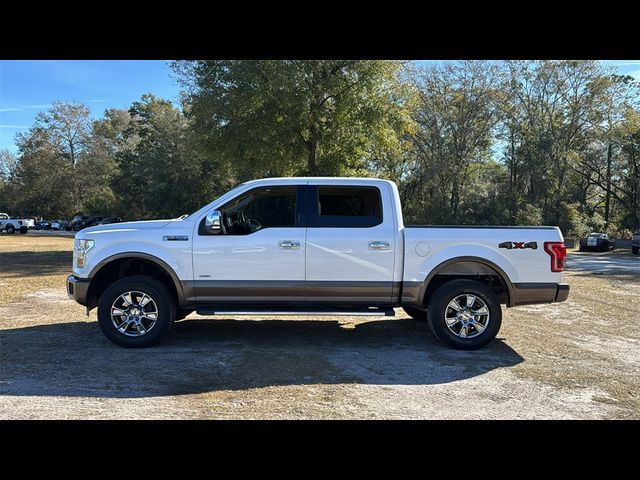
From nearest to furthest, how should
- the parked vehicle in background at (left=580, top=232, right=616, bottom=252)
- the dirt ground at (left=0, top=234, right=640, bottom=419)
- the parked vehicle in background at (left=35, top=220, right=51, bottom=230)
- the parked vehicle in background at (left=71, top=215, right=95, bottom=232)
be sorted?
the dirt ground at (left=0, top=234, right=640, bottom=419), the parked vehicle in background at (left=580, top=232, right=616, bottom=252), the parked vehicle in background at (left=71, top=215, right=95, bottom=232), the parked vehicle in background at (left=35, top=220, right=51, bottom=230)

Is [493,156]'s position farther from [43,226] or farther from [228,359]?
[43,226]

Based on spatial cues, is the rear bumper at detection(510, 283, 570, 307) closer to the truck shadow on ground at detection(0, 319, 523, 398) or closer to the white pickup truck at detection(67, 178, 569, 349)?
the white pickup truck at detection(67, 178, 569, 349)

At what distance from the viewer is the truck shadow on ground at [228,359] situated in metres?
4.84

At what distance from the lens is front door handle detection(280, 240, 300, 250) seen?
6051 mm

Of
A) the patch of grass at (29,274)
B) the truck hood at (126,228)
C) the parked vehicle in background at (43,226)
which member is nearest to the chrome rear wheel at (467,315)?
the truck hood at (126,228)

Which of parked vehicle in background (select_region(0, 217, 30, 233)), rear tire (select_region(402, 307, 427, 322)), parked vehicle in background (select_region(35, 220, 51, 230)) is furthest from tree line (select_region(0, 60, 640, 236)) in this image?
rear tire (select_region(402, 307, 427, 322))

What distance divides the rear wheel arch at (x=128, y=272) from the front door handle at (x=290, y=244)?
1.39m

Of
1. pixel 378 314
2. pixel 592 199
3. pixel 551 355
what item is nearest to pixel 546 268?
pixel 551 355

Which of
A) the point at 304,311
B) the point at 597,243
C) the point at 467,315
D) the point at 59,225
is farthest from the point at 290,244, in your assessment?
the point at 59,225

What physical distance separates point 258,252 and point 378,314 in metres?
1.68

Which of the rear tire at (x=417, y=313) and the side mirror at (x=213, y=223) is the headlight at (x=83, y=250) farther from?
the rear tire at (x=417, y=313)

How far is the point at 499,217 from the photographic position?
35281 mm

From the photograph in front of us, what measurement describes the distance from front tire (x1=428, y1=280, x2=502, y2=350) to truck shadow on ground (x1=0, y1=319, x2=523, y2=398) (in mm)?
201
